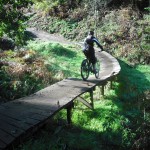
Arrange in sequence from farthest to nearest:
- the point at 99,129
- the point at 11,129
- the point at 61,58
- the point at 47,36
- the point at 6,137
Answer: the point at 47,36, the point at 61,58, the point at 99,129, the point at 11,129, the point at 6,137

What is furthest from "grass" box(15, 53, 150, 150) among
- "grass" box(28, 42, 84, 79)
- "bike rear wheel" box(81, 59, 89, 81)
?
"grass" box(28, 42, 84, 79)

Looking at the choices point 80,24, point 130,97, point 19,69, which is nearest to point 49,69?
point 19,69

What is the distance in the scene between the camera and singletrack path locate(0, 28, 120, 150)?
8195 mm


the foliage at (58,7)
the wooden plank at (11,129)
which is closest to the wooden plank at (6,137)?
the wooden plank at (11,129)

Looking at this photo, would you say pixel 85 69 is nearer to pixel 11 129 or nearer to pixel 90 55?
pixel 90 55

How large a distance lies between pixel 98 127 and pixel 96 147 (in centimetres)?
175

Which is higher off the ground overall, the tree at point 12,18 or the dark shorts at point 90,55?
the tree at point 12,18

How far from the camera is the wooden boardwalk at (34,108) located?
8.20 m

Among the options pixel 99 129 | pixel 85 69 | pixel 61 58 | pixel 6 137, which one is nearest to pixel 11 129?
pixel 6 137

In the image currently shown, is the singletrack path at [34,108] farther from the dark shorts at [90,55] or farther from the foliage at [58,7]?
the foliage at [58,7]

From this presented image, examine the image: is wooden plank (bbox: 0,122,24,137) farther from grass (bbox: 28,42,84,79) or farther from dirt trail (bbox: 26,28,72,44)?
dirt trail (bbox: 26,28,72,44)

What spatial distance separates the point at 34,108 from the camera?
34.2 feet

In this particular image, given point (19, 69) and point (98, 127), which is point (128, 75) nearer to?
point (19, 69)

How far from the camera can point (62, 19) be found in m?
34.5
